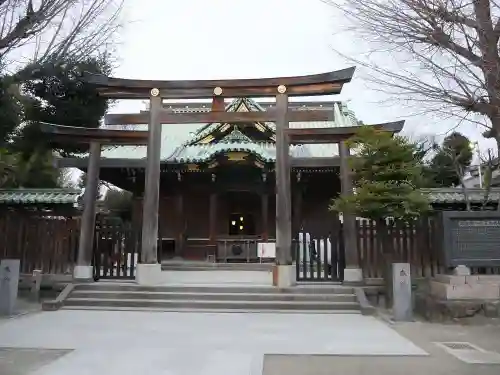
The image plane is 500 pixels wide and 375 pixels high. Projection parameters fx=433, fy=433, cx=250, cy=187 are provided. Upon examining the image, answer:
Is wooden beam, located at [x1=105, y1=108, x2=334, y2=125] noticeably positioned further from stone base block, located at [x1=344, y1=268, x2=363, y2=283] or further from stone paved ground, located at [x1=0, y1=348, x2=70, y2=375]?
stone paved ground, located at [x1=0, y1=348, x2=70, y2=375]

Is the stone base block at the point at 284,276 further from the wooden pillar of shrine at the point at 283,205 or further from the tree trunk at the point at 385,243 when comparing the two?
the tree trunk at the point at 385,243

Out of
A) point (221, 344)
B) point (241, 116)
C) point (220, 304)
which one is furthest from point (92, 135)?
point (221, 344)

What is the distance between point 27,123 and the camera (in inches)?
539

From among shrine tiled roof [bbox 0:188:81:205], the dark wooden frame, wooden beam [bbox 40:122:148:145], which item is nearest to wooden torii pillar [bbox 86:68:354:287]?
wooden beam [bbox 40:122:148:145]

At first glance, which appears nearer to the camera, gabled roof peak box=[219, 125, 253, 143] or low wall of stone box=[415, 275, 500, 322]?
low wall of stone box=[415, 275, 500, 322]

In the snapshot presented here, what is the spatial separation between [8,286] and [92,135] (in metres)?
4.88

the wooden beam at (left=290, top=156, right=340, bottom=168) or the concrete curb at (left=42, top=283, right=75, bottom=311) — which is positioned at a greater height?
the wooden beam at (left=290, top=156, right=340, bottom=168)

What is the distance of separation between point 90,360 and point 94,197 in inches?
284

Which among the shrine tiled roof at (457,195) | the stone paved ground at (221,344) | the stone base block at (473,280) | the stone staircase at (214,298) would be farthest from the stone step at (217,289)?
the shrine tiled roof at (457,195)

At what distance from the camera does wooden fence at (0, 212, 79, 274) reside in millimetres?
11469

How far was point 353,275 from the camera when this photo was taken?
1093 cm

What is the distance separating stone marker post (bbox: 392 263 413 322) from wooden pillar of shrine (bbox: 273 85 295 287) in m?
2.78

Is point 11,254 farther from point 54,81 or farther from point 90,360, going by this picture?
point 90,360

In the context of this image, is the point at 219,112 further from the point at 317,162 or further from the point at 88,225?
the point at 88,225
